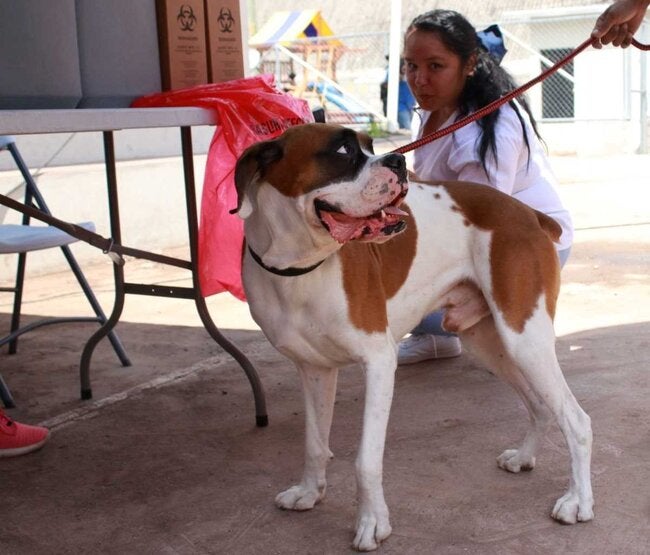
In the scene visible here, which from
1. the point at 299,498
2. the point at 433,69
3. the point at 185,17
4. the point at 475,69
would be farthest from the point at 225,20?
the point at 299,498

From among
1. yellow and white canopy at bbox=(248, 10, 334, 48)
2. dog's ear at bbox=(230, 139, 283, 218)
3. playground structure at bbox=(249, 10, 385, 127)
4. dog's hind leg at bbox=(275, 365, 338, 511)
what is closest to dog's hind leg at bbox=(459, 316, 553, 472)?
dog's hind leg at bbox=(275, 365, 338, 511)

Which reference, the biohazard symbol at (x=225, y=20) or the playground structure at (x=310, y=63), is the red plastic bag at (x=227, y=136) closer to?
the biohazard symbol at (x=225, y=20)

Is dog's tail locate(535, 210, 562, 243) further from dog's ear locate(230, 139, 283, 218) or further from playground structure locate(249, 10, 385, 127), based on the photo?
playground structure locate(249, 10, 385, 127)

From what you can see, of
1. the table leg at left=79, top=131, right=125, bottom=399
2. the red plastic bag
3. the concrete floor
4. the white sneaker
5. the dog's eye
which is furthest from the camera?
the white sneaker

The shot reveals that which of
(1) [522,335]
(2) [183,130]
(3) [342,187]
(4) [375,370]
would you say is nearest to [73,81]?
(2) [183,130]

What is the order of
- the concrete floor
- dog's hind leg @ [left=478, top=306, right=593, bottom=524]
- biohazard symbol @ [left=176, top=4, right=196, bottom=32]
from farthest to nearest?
biohazard symbol @ [left=176, top=4, right=196, bottom=32]
dog's hind leg @ [left=478, top=306, right=593, bottom=524]
the concrete floor

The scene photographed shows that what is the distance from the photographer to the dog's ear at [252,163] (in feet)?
9.17

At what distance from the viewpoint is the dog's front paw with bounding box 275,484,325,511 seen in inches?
125

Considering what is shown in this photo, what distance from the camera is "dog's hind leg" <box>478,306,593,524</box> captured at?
10.3 feet

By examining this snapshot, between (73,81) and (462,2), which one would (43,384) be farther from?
(462,2)

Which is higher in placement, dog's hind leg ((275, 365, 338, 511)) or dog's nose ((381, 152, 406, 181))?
dog's nose ((381, 152, 406, 181))

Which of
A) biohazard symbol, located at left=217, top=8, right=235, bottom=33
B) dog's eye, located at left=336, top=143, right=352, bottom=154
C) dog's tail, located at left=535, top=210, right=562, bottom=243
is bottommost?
dog's tail, located at left=535, top=210, right=562, bottom=243

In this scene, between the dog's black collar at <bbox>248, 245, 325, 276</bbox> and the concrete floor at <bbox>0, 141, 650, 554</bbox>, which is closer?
the dog's black collar at <bbox>248, 245, 325, 276</bbox>

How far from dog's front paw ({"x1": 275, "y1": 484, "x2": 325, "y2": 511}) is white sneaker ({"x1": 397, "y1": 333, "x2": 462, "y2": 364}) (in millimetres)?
1638
